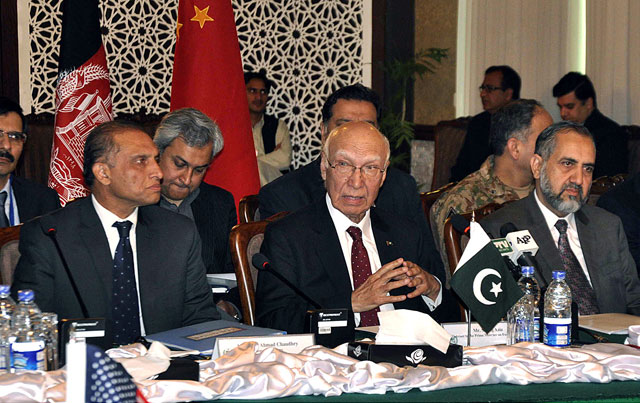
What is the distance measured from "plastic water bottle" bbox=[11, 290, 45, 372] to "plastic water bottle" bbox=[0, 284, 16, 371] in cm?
2

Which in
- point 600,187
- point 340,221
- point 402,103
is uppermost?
point 402,103

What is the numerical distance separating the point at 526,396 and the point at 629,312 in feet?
4.91

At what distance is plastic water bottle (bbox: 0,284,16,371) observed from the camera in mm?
2184

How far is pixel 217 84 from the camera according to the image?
5.37 meters

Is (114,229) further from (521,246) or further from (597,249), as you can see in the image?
(597,249)

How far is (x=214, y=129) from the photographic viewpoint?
4.18 metres

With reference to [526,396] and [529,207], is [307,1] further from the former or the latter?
[526,396]

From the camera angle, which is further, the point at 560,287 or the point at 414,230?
the point at 414,230

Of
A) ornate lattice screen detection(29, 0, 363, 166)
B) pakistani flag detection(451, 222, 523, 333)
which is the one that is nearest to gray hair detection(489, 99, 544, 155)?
pakistani flag detection(451, 222, 523, 333)

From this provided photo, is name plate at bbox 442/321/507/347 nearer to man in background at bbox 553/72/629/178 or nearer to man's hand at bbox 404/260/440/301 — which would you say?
man's hand at bbox 404/260/440/301

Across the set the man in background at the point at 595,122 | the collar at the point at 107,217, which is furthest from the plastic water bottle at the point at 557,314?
the man in background at the point at 595,122

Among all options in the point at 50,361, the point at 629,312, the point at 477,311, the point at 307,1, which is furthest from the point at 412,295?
the point at 307,1

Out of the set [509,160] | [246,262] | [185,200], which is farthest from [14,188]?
[509,160]

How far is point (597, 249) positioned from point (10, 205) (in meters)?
2.81
